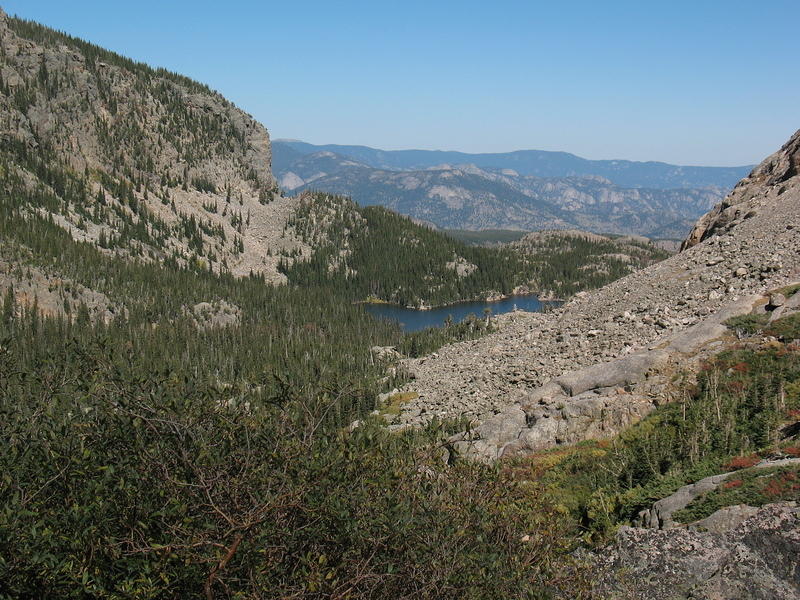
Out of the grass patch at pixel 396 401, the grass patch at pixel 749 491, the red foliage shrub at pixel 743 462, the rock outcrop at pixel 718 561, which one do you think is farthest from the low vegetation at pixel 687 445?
the grass patch at pixel 396 401

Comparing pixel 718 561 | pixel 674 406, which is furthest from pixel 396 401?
pixel 718 561

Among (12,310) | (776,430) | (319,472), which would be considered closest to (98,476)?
(319,472)

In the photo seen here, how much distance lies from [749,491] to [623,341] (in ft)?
122

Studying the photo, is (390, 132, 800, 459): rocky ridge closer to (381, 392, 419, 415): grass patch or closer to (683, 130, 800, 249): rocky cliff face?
(683, 130, 800, 249): rocky cliff face

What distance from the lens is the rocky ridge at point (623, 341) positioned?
137 ft

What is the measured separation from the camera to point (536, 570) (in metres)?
15.8

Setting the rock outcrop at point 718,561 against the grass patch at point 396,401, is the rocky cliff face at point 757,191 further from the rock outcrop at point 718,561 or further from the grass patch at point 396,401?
the rock outcrop at point 718,561

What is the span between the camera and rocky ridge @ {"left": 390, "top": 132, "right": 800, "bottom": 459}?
137ft

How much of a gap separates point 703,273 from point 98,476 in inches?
2316

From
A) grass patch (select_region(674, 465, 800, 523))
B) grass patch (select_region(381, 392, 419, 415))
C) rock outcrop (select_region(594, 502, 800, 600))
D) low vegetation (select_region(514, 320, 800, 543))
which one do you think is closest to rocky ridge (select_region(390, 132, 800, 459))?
grass patch (select_region(381, 392, 419, 415))

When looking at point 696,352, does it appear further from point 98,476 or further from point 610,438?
point 98,476

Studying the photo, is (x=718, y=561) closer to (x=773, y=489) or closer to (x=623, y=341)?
(x=773, y=489)

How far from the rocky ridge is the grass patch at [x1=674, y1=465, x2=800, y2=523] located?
17.0m

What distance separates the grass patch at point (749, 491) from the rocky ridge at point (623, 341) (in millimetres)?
17037
